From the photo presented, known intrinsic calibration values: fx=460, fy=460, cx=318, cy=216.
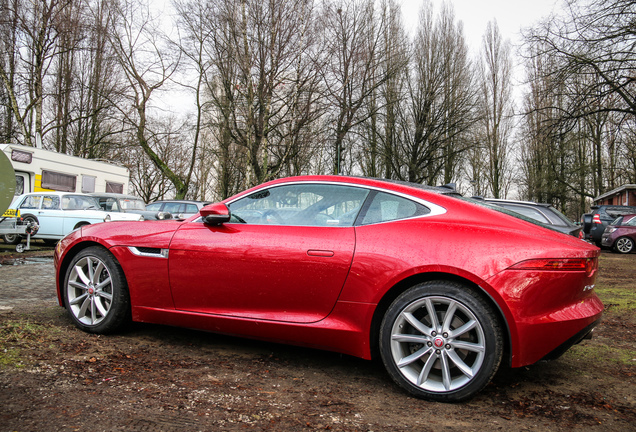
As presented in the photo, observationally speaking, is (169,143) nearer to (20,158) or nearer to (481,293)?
(20,158)

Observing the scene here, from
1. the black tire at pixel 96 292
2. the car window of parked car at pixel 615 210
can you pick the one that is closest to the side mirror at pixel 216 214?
the black tire at pixel 96 292

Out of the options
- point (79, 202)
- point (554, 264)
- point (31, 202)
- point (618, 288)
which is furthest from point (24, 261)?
point (618, 288)

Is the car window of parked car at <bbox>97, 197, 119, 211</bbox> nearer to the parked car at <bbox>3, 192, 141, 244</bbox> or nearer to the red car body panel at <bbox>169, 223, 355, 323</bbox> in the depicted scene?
the parked car at <bbox>3, 192, 141, 244</bbox>

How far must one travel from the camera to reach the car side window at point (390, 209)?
300 cm

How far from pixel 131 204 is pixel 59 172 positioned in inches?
148

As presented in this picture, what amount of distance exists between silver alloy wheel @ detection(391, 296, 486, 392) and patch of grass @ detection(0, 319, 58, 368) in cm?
246

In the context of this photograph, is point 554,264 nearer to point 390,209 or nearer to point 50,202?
point 390,209

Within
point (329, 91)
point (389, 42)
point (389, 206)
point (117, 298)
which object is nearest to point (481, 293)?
point (389, 206)

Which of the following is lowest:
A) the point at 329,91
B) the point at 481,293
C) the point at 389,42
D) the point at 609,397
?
the point at 609,397

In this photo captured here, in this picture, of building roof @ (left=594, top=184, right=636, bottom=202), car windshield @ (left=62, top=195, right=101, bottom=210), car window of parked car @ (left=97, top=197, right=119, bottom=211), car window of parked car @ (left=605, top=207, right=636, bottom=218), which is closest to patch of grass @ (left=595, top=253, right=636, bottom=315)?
car window of parked car @ (left=605, top=207, right=636, bottom=218)

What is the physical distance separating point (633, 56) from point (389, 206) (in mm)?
14341

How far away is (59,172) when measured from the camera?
16.6m

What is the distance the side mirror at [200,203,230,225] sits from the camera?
3.37m

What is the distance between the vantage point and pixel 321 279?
9.74 ft
